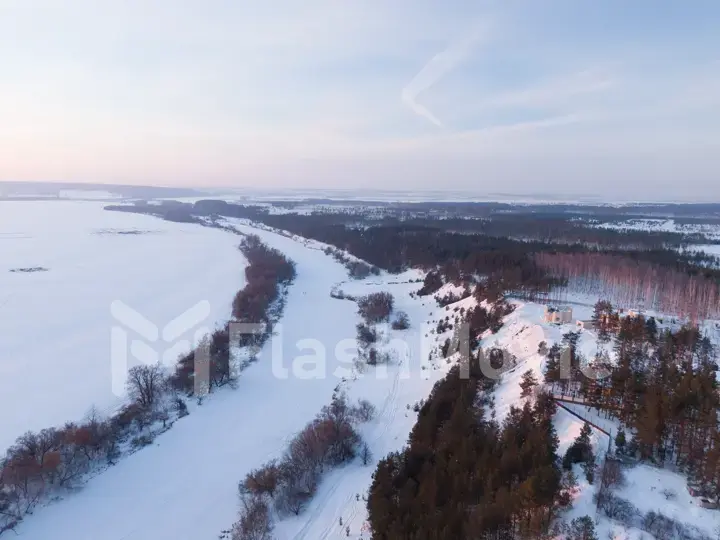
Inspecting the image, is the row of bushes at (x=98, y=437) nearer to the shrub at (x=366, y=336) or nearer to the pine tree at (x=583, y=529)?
the shrub at (x=366, y=336)

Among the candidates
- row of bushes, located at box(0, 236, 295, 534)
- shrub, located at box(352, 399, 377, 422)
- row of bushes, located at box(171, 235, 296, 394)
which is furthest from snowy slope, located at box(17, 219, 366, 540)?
shrub, located at box(352, 399, 377, 422)

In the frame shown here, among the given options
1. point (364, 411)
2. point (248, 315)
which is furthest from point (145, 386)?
point (248, 315)

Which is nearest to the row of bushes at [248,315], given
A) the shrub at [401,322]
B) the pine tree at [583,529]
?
the shrub at [401,322]

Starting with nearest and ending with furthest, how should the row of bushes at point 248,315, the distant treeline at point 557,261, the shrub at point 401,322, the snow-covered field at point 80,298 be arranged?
the snow-covered field at point 80,298
the row of bushes at point 248,315
the shrub at point 401,322
the distant treeline at point 557,261

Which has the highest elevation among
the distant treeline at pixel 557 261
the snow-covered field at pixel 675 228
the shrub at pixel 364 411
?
the snow-covered field at pixel 675 228

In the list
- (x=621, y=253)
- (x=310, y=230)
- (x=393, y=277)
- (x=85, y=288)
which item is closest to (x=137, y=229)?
(x=310, y=230)

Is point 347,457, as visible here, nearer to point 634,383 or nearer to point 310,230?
point 634,383

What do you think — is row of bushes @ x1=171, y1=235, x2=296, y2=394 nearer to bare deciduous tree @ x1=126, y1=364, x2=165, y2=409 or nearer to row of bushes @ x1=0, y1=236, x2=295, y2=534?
row of bushes @ x1=0, y1=236, x2=295, y2=534
